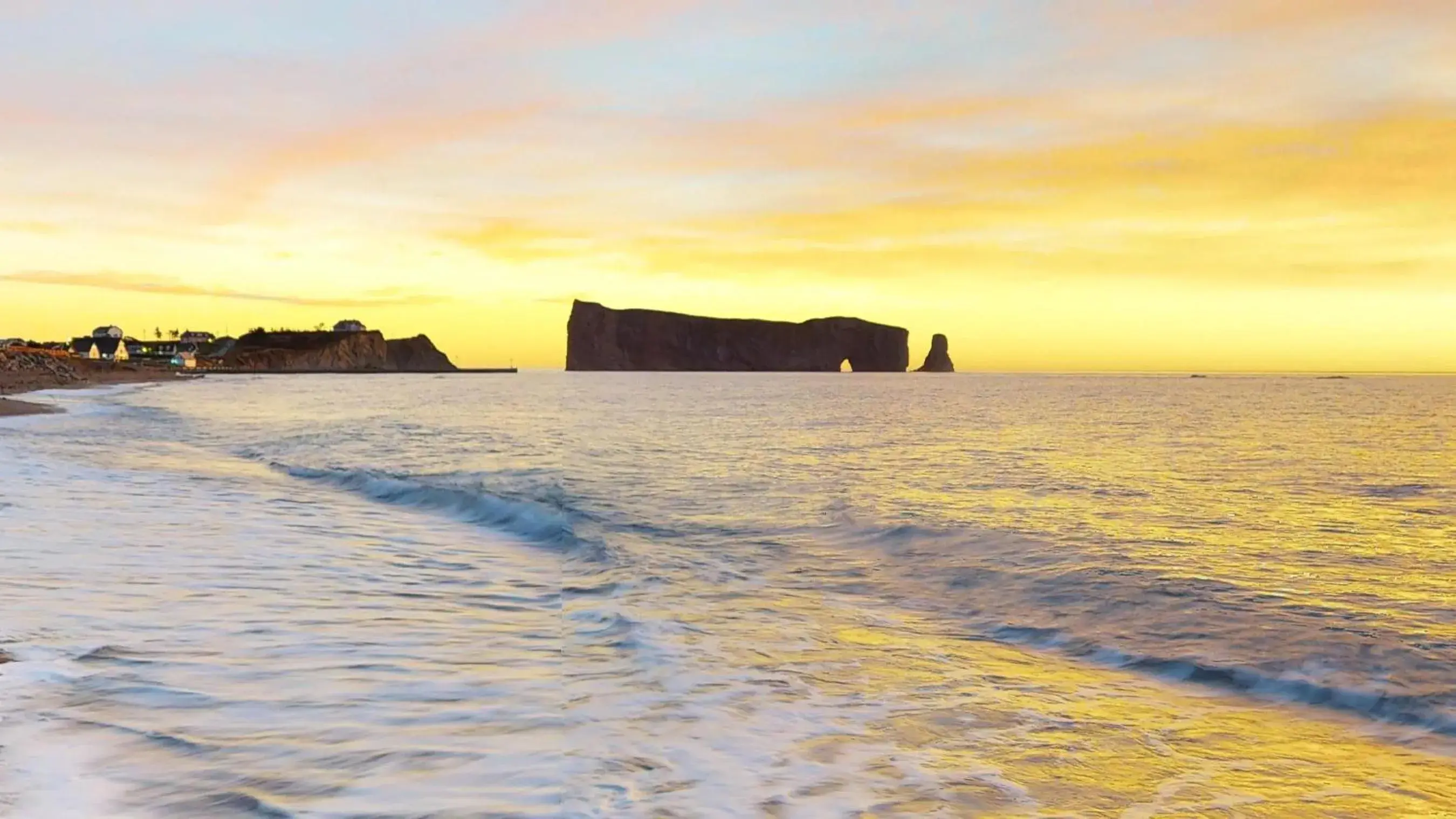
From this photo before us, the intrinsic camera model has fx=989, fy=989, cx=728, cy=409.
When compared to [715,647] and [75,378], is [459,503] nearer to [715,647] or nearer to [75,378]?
[715,647]

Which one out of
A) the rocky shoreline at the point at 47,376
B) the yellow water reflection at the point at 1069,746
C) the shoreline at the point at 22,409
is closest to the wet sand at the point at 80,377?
the rocky shoreline at the point at 47,376

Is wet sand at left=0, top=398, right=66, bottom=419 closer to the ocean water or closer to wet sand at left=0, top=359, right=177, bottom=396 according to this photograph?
wet sand at left=0, top=359, right=177, bottom=396

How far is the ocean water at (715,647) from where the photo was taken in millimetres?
5391

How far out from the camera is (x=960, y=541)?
14.3 metres

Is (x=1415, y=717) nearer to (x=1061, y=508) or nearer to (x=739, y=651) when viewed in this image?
(x=739, y=651)

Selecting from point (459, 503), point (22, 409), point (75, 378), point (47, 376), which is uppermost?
point (47, 376)

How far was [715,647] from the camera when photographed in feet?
28.2

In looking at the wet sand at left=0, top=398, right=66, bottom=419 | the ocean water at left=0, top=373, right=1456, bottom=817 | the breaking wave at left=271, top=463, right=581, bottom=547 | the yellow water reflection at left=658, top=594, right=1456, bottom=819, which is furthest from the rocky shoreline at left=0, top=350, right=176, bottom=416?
the yellow water reflection at left=658, top=594, right=1456, bottom=819

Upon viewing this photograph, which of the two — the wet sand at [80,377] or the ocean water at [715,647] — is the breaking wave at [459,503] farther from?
the wet sand at [80,377]

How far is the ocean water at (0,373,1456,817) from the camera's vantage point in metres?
5.39

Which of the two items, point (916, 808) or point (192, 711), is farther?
point (192, 711)

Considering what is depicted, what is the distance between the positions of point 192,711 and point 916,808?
438cm

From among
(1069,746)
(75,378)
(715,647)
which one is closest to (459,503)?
(715,647)

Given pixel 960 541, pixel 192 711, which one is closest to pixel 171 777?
pixel 192 711
